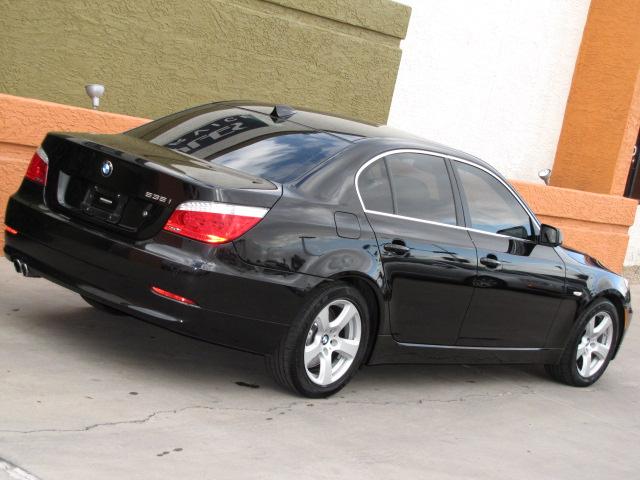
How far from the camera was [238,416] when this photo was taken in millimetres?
5727

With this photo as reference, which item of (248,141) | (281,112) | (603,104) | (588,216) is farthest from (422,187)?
(603,104)

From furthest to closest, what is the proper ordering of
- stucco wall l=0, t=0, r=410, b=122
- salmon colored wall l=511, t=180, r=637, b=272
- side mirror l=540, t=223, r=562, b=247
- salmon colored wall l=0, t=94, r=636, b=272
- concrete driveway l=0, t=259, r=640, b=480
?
salmon colored wall l=511, t=180, r=637, b=272 → stucco wall l=0, t=0, r=410, b=122 → salmon colored wall l=0, t=94, r=636, b=272 → side mirror l=540, t=223, r=562, b=247 → concrete driveway l=0, t=259, r=640, b=480

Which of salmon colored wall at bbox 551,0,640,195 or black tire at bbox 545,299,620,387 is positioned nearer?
black tire at bbox 545,299,620,387

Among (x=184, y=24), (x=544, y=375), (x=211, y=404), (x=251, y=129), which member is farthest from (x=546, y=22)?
(x=211, y=404)

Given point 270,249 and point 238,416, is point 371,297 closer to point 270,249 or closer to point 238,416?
point 270,249

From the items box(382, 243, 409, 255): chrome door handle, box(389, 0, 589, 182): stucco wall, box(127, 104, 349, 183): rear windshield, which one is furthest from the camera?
box(389, 0, 589, 182): stucco wall

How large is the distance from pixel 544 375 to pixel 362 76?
4645mm

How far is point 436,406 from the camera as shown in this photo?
682 centimetres

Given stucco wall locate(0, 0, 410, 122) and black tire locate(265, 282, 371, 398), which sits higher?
stucco wall locate(0, 0, 410, 122)

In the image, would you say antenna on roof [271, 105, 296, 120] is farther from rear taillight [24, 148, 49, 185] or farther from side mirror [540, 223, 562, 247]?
side mirror [540, 223, 562, 247]

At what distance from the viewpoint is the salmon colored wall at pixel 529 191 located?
28.9 ft

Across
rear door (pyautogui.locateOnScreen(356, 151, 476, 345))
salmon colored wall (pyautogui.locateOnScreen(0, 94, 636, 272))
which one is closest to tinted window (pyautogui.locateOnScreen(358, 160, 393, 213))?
rear door (pyautogui.locateOnScreen(356, 151, 476, 345))

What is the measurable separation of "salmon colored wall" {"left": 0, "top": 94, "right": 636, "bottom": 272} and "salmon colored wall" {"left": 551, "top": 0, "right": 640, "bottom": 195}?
0.52 metres

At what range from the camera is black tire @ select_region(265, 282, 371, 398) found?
598 centimetres
